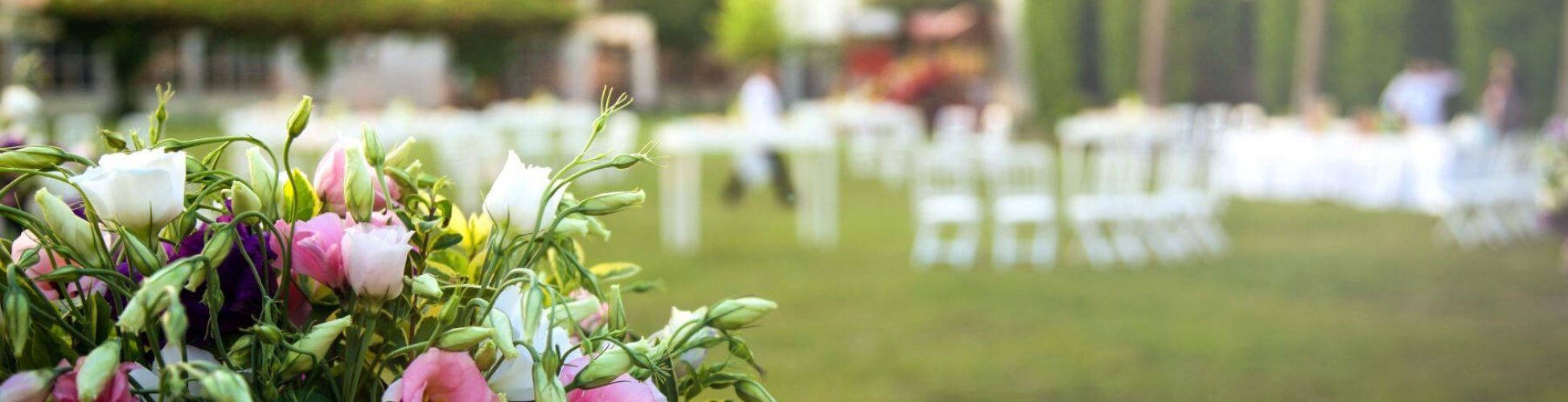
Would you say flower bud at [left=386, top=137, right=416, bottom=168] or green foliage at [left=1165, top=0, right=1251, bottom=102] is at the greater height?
flower bud at [left=386, top=137, right=416, bottom=168]

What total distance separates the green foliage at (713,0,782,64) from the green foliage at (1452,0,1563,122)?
35.3 ft

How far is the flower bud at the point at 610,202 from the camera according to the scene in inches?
31.1

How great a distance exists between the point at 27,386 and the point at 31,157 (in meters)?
0.14

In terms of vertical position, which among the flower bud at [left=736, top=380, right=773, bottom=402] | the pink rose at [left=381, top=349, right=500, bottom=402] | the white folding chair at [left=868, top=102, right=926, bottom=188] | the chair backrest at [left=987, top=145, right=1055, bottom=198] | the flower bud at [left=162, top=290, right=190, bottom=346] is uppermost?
the flower bud at [left=162, top=290, right=190, bottom=346]

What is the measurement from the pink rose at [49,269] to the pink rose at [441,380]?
0.18m

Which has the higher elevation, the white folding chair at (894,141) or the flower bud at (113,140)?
the flower bud at (113,140)

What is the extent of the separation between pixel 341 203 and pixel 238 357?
0.47 ft

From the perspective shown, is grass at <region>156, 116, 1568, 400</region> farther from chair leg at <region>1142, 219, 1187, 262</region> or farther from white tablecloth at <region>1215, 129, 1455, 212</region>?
white tablecloth at <region>1215, 129, 1455, 212</region>

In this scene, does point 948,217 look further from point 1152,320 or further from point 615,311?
point 615,311

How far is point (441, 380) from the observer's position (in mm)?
732

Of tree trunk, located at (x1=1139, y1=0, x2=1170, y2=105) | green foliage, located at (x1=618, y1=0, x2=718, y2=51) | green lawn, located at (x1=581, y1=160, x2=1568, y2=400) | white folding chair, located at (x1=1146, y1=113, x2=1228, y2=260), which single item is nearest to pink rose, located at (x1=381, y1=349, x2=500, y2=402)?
green lawn, located at (x1=581, y1=160, x2=1568, y2=400)

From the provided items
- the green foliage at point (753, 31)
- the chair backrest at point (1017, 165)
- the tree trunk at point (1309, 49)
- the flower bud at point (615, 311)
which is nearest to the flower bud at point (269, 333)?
the flower bud at point (615, 311)

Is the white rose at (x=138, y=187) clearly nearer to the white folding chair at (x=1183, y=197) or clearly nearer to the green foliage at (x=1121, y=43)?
the white folding chair at (x=1183, y=197)

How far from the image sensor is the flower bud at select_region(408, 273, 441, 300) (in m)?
0.72
